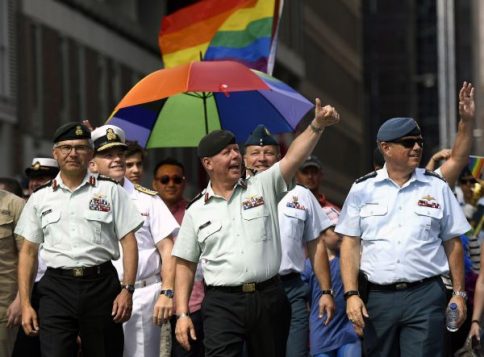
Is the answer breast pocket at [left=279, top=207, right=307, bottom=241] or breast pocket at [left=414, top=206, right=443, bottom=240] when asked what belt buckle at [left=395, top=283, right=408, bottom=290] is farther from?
breast pocket at [left=279, top=207, right=307, bottom=241]

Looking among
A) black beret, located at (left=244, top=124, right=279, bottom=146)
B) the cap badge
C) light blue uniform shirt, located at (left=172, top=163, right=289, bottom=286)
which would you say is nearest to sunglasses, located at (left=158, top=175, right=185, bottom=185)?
black beret, located at (left=244, top=124, right=279, bottom=146)

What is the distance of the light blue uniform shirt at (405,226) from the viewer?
10.9 meters

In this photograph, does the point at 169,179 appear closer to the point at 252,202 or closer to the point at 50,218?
the point at 50,218

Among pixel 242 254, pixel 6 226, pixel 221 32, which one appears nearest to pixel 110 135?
pixel 6 226

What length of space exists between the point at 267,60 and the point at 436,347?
18.5 ft

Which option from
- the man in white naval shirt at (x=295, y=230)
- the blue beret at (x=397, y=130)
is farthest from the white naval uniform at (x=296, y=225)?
the blue beret at (x=397, y=130)

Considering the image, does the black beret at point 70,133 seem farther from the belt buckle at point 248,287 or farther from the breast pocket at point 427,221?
the breast pocket at point 427,221

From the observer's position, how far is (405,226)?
10977mm

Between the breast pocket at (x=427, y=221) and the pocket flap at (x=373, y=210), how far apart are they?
223mm

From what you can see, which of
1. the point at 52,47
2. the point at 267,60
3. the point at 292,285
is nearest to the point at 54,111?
the point at 52,47

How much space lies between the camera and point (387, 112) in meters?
126

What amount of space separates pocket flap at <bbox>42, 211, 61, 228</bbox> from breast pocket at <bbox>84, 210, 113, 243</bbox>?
0.64 ft

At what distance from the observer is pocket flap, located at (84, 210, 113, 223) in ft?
37.1

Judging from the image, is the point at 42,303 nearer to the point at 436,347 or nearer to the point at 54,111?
the point at 436,347
